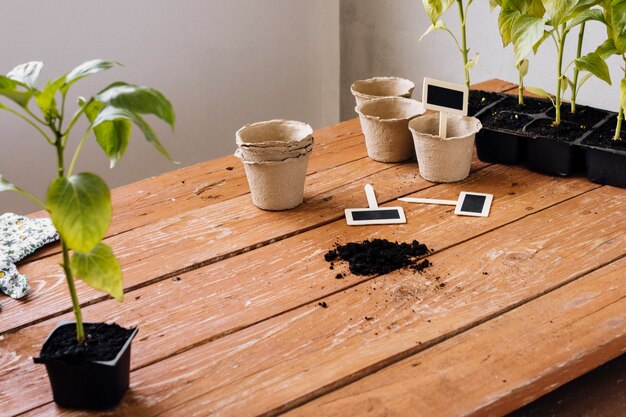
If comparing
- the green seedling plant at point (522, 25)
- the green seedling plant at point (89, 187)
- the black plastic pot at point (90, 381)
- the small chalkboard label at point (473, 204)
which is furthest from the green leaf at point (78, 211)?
the green seedling plant at point (522, 25)

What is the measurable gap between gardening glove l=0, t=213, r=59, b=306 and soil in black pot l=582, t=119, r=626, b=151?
1.27 m

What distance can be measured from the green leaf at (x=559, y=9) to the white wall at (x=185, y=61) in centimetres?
179

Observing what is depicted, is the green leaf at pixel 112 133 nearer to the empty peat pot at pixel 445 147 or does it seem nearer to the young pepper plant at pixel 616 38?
the empty peat pot at pixel 445 147

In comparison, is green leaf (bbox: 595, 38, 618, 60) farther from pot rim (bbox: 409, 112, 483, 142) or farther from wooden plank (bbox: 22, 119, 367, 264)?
wooden plank (bbox: 22, 119, 367, 264)

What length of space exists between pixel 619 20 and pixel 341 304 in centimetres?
91

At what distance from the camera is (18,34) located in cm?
292

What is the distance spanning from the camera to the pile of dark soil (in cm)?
165

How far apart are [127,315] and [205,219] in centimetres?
42

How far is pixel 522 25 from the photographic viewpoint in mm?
1961

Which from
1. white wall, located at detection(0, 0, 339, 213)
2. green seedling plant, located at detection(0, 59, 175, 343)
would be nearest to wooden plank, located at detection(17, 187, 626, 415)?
green seedling plant, located at detection(0, 59, 175, 343)

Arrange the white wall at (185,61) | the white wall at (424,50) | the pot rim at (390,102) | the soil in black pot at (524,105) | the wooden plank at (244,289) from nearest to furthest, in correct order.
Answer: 1. the wooden plank at (244,289)
2. the pot rim at (390,102)
3. the soil in black pot at (524,105)
4. the white wall at (424,50)
5. the white wall at (185,61)

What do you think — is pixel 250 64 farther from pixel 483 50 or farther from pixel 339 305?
pixel 339 305

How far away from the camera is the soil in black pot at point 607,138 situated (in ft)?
6.40

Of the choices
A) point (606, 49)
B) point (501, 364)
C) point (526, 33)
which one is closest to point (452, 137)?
point (526, 33)
